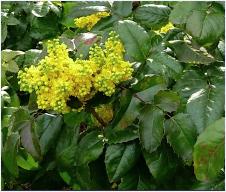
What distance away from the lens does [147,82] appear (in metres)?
1.39

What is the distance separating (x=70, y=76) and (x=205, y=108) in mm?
364

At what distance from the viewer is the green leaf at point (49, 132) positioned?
5.08 ft

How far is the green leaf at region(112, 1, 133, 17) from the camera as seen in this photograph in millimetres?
1692

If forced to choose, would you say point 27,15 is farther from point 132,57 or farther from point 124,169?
point 124,169

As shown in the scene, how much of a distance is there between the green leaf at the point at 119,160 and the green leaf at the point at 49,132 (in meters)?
0.21

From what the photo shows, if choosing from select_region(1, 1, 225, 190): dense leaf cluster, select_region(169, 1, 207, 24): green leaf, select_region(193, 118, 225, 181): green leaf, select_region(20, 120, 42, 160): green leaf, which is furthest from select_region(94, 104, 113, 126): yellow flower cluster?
select_region(193, 118, 225, 181): green leaf

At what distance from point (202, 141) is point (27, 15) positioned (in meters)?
1.59

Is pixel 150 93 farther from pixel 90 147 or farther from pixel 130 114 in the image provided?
pixel 90 147

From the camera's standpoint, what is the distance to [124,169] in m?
1.42

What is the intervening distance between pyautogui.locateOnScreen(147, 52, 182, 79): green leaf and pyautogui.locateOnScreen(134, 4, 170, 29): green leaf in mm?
243

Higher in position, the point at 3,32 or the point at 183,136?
the point at 183,136

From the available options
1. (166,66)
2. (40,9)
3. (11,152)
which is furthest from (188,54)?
(40,9)

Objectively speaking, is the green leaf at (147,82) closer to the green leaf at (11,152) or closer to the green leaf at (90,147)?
the green leaf at (90,147)

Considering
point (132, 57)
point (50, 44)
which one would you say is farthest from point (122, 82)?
point (50, 44)
